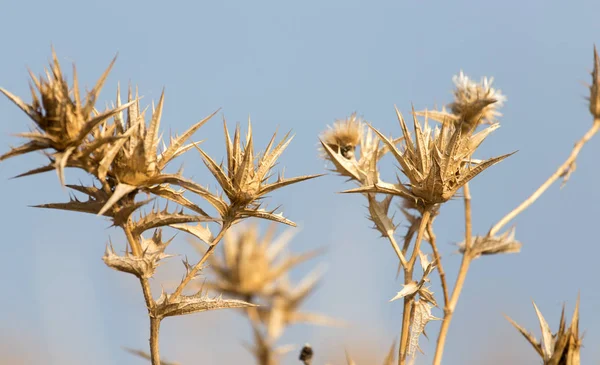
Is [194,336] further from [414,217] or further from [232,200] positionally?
[232,200]

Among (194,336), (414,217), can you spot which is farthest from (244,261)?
(414,217)

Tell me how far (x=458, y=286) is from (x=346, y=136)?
0.84 meters

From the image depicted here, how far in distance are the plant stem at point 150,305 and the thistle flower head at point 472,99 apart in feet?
5.62

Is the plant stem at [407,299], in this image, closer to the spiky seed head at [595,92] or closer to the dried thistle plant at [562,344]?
the dried thistle plant at [562,344]

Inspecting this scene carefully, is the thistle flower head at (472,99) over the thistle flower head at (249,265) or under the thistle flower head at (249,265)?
over

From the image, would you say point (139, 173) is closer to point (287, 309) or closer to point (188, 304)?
point (188, 304)

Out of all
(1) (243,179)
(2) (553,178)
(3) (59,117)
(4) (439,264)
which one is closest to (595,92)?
(2) (553,178)

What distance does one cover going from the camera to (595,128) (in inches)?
171

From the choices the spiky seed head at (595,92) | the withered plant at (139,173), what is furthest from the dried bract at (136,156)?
the spiky seed head at (595,92)

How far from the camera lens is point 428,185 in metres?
2.83

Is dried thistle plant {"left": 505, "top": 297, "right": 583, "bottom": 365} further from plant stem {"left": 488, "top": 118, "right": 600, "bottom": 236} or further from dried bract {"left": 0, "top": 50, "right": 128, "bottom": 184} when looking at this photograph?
dried bract {"left": 0, "top": 50, "right": 128, "bottom": 184}

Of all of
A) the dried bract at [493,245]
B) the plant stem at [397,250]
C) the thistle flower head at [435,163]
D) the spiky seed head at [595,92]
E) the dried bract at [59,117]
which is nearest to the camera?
the dried bract at [59,117]

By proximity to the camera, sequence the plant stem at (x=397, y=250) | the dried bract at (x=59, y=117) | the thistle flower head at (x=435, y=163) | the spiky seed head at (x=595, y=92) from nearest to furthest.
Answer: the dried bract at (x=59, y=117)
the thistle flower head at (x=435, y=163)
the plant stem at (x=397, y=250)
the spiky seed head at (x=595, y=92)

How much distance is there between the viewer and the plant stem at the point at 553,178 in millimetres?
3735
